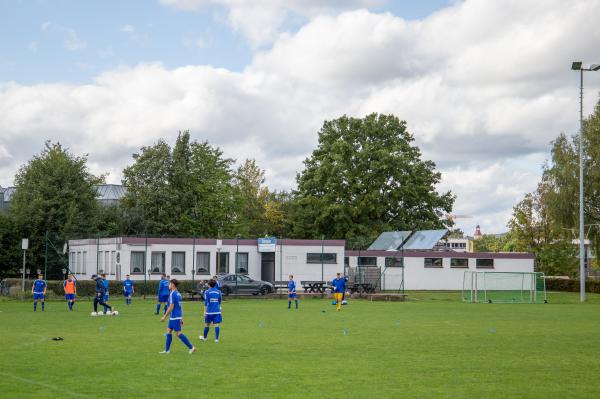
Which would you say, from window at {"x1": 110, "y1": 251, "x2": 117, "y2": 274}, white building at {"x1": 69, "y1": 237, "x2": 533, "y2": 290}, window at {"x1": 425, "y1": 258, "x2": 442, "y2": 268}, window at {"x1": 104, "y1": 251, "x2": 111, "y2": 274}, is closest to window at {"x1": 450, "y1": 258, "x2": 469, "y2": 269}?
white building at {"x1": 69, "y1": 237, "x2": 533, "y2": 290}

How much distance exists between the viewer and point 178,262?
53688 millimetres

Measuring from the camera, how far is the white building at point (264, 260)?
52.5 m

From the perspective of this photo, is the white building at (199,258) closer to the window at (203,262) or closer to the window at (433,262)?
the window at (203,262)

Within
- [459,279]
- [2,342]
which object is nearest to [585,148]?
[459,279]

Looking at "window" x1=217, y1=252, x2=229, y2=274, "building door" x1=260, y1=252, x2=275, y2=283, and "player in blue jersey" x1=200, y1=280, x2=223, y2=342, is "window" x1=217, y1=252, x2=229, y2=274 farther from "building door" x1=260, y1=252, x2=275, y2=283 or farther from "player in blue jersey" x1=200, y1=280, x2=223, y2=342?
"player in blue jersey" x1=200, y1=280, x2=223, y2=342

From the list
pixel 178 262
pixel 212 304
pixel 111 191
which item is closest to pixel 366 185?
pixel 178 262

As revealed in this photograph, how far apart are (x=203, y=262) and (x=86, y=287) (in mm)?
9379

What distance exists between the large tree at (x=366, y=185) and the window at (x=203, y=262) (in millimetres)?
19854

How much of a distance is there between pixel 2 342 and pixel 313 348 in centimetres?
860

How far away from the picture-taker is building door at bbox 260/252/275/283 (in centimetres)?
5659

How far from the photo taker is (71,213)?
64.6 meters

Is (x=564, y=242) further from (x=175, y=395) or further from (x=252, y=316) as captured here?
(x=175, y=395)

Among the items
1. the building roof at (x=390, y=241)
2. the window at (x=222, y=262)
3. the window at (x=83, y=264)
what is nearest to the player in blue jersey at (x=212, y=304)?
the window at (x=222, y=262)

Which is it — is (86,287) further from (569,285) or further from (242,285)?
(569,285)
